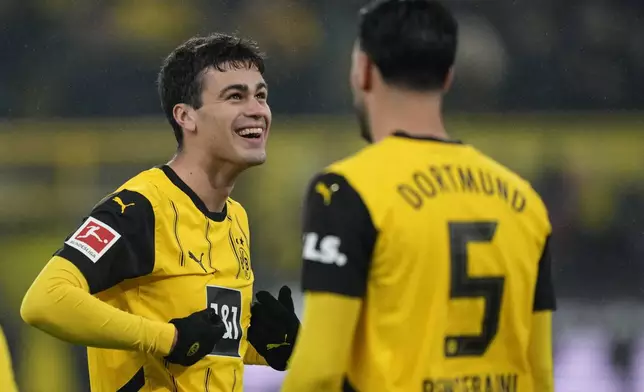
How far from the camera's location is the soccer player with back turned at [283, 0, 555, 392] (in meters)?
2.39

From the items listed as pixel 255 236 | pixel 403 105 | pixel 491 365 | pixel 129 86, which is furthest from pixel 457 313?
pixel 129 86

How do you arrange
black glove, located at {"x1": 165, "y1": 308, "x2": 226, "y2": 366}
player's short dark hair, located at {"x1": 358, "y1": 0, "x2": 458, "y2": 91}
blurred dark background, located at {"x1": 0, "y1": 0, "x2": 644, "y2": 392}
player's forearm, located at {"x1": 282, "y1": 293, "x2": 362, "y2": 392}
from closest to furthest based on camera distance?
player's forearm, located at {"x1": 282, "y1": 293, "x2": 362, "y2": 392} < player's short dark hair, located at {"x1": 358, "y1": 0, "x2": 458, "y2": 91} < black glove, located at {"x1": 165, "y1": 308, "x2": 226, "y2": 366} < blurred dark background, located at {"x1": 0, "y1": 0, "x2": 644, "y2": 392}

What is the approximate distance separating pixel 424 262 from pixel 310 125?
20.5ft

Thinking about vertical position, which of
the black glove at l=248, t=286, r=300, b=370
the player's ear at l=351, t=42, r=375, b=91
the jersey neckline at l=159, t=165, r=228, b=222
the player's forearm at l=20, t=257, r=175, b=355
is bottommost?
the black glove at l=248, t=286, r=300, b=370

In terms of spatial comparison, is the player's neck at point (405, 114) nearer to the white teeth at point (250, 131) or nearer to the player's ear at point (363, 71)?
the player's ear at point (363, 71)

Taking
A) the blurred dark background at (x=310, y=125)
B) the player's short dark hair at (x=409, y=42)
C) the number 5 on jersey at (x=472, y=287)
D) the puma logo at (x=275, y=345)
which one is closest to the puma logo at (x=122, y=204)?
the puma logo at (x=275, y=345)

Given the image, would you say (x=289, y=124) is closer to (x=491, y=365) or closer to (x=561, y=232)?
(x=561, y=232)

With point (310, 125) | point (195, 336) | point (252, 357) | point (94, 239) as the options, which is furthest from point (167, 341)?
point (310, 125)

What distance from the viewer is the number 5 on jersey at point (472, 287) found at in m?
2.47

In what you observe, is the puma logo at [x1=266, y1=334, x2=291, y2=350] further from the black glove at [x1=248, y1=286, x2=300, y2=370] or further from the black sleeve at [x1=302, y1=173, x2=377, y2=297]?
the black sleeve at [x1=302, y1=173, x2=377, y2=297]

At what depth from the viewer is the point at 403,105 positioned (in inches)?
98.5

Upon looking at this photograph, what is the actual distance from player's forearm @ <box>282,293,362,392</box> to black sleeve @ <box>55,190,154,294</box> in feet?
3.81

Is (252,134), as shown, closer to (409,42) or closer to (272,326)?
(272,326)

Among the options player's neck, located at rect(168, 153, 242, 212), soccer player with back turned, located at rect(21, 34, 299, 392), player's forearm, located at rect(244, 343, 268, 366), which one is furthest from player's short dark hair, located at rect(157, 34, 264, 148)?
player's forearm, located at rect(244, 343, 268, 366)
